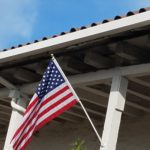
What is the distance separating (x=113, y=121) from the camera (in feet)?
25.4

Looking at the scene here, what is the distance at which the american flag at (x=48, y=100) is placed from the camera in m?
7.83

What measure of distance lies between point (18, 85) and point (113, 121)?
9.16 feet

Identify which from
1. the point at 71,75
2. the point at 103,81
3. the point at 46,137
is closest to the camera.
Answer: the point at 103,81

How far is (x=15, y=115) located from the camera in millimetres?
9758

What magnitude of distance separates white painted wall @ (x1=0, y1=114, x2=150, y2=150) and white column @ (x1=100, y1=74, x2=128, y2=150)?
2173mm

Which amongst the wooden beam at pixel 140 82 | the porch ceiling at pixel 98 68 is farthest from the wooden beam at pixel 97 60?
the wooden beam at pixel 140 82

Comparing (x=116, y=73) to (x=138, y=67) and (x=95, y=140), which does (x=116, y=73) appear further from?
(x=95, y=140)

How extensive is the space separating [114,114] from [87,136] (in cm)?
359

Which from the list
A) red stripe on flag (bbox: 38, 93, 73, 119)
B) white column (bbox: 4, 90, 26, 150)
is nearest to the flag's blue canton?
red stripe on flag (bbox: 38, 93, 73, 119)

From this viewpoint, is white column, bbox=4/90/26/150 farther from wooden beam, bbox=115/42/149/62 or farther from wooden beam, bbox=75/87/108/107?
wooden beam, bbox=115/42/149/62

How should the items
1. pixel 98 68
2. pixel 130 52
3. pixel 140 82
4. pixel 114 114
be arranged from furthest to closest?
pixel 140 82, pixel 98 68, pixel 114 114, pixel 130 52

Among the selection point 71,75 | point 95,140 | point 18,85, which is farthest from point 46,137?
point 71,75

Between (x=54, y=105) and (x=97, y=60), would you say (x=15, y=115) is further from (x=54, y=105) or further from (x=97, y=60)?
(x=97, y=60)

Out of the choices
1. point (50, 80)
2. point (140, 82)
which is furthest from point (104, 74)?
point (50, 80)
